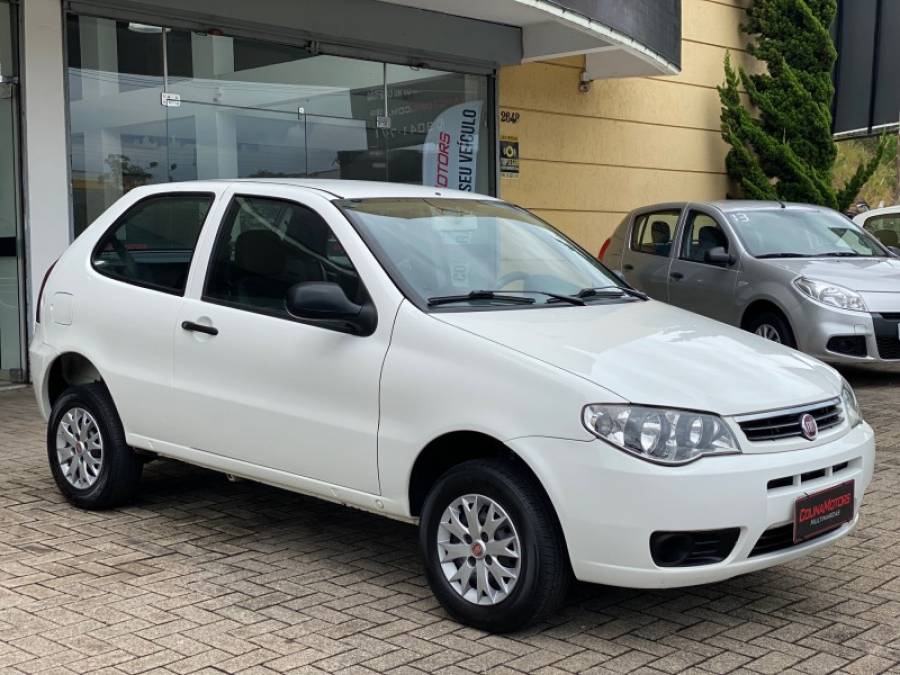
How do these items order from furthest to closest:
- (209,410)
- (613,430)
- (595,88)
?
(595,88) → (209,410) → (613,430)

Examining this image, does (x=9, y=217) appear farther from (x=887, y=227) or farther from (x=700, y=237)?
(x=887, y=227)

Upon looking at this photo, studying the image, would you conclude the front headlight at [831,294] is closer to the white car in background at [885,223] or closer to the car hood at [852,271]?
the car hood at [852,271]

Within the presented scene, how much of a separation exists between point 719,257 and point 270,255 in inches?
246

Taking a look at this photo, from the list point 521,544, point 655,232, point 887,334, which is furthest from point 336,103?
point 521,544

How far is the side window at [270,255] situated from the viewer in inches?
198

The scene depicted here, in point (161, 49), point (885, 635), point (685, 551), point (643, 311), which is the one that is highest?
point (161, 49)

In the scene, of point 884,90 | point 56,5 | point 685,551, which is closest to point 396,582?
point 685,551

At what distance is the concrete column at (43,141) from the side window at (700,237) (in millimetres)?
5671

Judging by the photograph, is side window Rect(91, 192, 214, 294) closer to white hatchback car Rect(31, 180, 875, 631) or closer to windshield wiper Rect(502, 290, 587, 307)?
white hatchback car Rect(31, 180, 875, 631)

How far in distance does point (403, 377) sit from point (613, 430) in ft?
2.93

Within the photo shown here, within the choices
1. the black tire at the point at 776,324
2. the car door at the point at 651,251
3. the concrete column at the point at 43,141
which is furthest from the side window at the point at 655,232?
the concrete column at the point at 43,141

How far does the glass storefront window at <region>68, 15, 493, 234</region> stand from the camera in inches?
409

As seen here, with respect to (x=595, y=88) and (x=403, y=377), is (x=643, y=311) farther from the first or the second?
(x=595, y=88)

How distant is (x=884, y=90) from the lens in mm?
18734
